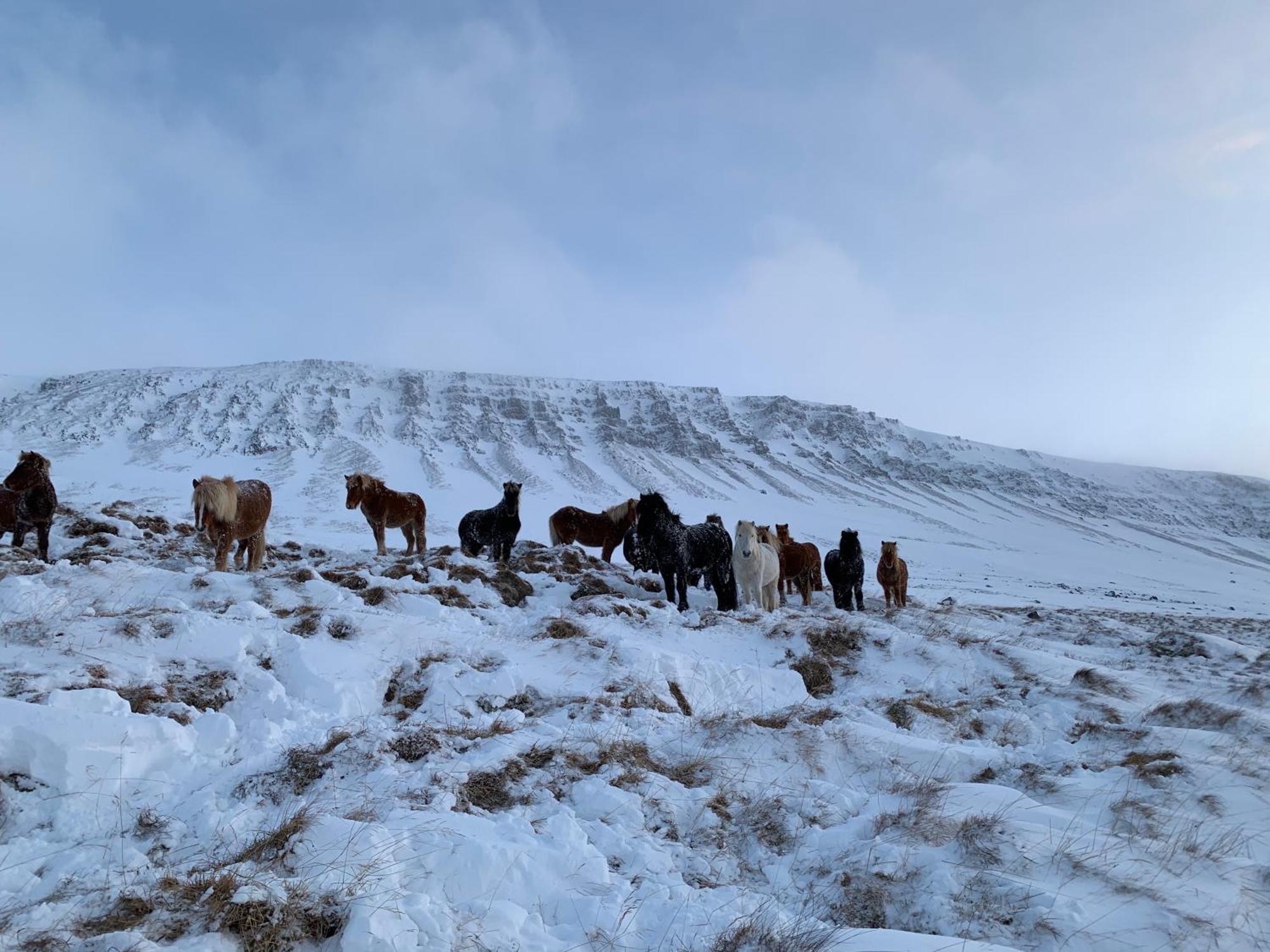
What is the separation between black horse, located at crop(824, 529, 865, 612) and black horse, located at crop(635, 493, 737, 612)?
2.99 metres

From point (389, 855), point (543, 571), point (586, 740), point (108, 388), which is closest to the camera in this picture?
point (389, 855)

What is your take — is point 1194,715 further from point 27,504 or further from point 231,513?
point 27,504

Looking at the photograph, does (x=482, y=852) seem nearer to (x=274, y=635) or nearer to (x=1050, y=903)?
(x=1050, y=903)

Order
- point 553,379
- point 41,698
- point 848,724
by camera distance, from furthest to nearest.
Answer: point 553,379
point 848,724
point 41,698

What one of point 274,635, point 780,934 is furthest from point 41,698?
point 780,934

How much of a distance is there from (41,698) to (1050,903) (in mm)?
5861

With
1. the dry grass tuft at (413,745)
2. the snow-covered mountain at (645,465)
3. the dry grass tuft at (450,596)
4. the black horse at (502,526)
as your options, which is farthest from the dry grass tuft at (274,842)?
the snow-covered mountain at (645,465)

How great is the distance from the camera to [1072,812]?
3793mm

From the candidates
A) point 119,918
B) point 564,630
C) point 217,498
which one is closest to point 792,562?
point 564,630

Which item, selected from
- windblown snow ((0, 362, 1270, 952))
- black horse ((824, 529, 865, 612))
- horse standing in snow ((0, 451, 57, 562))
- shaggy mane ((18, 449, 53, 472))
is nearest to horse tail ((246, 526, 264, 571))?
windblown snow ((0, 362, 1270, 952))

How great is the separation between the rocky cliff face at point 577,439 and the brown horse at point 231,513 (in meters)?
48.1

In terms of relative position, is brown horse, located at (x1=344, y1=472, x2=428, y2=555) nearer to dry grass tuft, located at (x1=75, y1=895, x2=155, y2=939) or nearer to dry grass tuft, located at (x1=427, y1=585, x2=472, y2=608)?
dry grass tuft, located at (x1=427, y1=585, x2=472, y2=608)

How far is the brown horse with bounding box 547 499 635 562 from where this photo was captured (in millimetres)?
15688

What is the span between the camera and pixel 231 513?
9.58 meters
